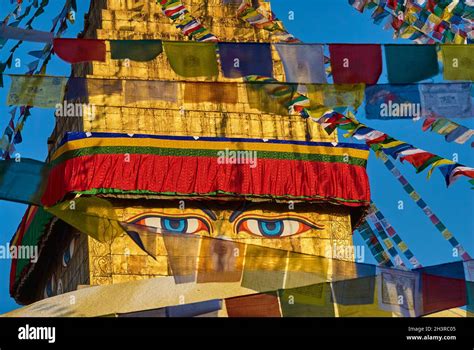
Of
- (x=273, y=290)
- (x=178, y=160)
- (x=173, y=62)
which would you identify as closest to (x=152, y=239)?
(x=273, y=290)

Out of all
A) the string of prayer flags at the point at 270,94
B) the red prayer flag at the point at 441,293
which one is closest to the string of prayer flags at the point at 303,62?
the string of prayer flags at the point at 270,94

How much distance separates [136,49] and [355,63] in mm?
2368

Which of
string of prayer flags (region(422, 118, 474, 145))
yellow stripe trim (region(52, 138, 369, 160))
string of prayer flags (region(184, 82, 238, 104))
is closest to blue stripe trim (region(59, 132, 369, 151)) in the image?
yellow stripe trim (region(52, 138, 369, 160))

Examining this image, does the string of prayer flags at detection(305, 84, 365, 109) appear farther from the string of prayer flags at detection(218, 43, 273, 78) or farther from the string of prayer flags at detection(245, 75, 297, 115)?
the string of prayer flags at detection(218, 43, 273, 78)

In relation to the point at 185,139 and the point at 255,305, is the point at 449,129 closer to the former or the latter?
the point at 255,305

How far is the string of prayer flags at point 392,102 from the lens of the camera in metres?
14.1

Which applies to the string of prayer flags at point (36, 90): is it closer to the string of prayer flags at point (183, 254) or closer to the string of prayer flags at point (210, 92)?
the string of prayer flags at point (210, 92)

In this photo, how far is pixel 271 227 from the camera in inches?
664

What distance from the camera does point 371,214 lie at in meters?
17.8

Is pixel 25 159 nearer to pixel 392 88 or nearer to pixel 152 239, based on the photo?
pixel 152 239

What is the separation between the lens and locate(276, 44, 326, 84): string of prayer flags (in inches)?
566

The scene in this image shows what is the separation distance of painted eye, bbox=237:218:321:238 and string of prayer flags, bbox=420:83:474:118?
3300mm

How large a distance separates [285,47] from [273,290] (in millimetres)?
3378
